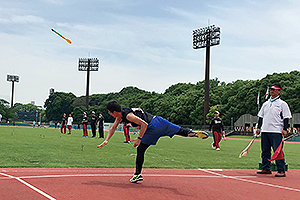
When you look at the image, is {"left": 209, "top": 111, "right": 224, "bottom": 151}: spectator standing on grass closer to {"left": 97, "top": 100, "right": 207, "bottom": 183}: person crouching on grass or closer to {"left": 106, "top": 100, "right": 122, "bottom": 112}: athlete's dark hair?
{"left": 97, "top": 100, "right": 207, "bottom": 183}: person crouching on grass

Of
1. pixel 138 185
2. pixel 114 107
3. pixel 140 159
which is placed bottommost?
pixel 138 185

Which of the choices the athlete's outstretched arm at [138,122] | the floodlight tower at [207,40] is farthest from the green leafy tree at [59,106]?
the athlete's outstretched arm at [138,122]

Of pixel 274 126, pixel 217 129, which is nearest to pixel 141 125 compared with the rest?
pixel 274 126

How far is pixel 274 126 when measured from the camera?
8742mm

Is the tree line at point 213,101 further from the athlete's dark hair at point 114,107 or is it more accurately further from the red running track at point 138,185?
the athlete's dark hair at point 114,107

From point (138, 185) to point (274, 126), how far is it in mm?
4086

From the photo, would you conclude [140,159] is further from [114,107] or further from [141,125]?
[114,107]

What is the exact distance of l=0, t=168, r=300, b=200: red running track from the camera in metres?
5.64

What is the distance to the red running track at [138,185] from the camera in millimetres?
5645

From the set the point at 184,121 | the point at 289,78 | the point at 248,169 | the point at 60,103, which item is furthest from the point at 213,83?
the point at 248,169

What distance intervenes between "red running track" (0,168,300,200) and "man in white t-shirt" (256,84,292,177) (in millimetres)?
334

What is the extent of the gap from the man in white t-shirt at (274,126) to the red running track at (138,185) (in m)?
0.33

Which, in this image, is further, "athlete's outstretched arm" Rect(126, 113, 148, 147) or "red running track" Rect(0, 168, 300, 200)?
"athlete's outstretched arm" Rect(126, 113, 148, 147)

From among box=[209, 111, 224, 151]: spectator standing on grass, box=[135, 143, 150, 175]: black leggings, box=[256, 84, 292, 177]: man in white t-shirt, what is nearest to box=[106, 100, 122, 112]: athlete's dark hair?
box=[135, 143, 150, 175]: black leggings
